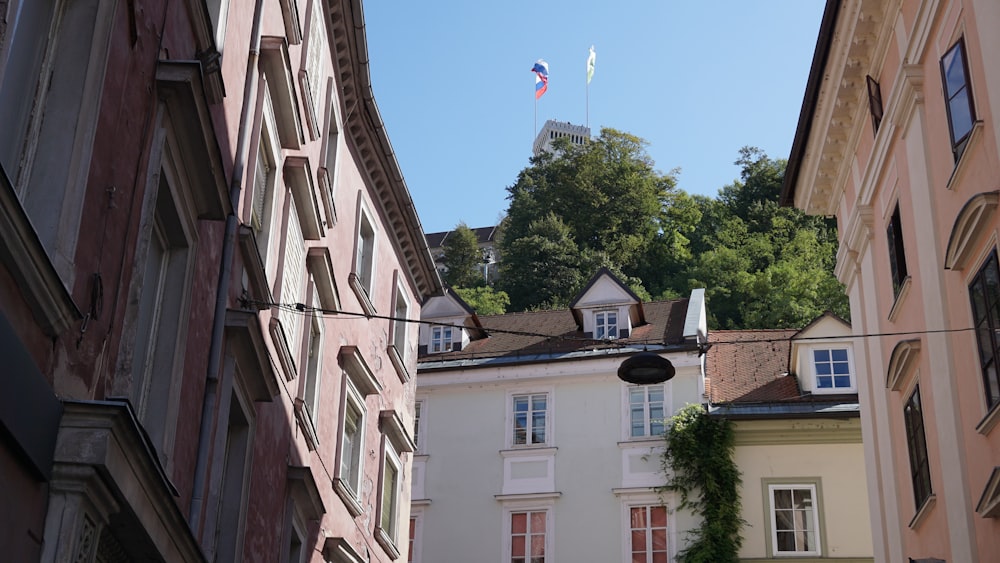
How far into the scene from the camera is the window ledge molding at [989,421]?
1227cm

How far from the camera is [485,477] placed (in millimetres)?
31531

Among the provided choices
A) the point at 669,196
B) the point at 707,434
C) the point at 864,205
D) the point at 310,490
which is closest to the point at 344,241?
the point at 310,490

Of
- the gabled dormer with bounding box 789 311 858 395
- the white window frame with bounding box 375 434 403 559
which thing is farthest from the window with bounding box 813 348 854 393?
the white window frame with bounding box 375 434 403 559

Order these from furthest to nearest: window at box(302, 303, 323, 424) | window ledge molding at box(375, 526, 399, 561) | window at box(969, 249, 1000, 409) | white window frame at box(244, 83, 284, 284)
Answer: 1. window ledge molding at box(375, 526, 399, 561)
2. window at box(302, 303, 323, 424)
3. white window frame at box(244, 83, 284, 284)
4. window at box(969, 249, 1000, 409)

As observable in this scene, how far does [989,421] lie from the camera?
12531 mm

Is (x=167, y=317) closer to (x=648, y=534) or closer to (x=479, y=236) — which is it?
(x=648, y=534)

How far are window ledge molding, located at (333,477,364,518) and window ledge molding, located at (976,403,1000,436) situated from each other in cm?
832

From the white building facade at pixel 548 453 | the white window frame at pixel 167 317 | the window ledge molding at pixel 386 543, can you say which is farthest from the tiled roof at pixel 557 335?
the white window frame at pixel 167 317

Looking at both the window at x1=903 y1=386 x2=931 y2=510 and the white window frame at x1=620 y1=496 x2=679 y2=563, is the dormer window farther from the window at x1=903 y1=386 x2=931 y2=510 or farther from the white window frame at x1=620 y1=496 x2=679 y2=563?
the window at x1=903 y1=386 x2=931 y2=510

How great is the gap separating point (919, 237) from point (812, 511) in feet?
48.2

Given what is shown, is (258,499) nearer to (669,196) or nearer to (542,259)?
(542,259)

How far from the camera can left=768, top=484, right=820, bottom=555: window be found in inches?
1114

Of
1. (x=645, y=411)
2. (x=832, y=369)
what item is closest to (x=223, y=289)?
(x=645, y=411)

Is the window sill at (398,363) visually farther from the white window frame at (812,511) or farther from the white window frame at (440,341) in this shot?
the white window frame at (440,341)
